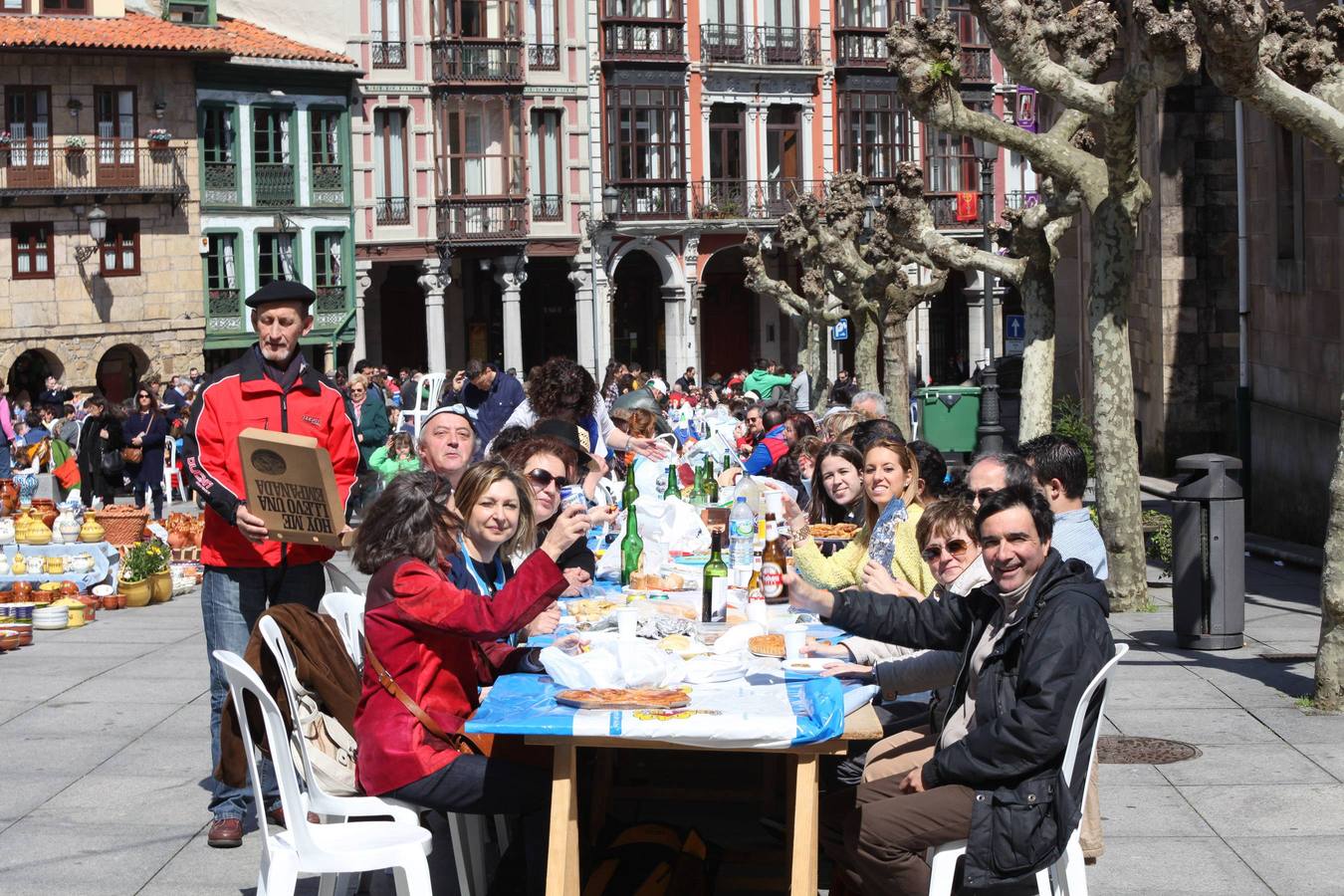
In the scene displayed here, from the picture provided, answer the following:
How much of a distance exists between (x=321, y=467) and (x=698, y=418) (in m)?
16.8

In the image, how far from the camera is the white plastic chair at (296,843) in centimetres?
539

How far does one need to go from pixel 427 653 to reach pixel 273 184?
38931 millimetres

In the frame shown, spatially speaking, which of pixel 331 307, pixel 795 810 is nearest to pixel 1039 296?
pixel 795 810

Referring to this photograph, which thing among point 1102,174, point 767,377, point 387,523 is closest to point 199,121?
point 767,377

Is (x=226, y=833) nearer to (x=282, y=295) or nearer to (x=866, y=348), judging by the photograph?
(x=282, y=295)

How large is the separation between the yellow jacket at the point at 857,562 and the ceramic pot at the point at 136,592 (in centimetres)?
807

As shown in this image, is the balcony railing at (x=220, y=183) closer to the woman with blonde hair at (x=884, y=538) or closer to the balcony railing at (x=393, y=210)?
the balcony railing at (x=393, y=210)

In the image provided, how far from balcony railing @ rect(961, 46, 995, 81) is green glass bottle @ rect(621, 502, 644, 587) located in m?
43.9

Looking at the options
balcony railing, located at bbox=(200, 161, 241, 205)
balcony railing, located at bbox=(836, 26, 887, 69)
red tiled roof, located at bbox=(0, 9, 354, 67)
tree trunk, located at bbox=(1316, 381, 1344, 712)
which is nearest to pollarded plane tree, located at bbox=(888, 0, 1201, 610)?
tree trunk, located at bbox=(1316, 381, 1344, 712)

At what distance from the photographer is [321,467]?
258 inches

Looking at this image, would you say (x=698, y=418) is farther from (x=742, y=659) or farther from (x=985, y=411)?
(x=742, y=659)

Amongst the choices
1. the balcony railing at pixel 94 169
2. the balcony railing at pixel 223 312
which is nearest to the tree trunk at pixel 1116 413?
the balcony railing at pixel 94 169

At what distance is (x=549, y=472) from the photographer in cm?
838

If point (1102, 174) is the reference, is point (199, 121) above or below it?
above
